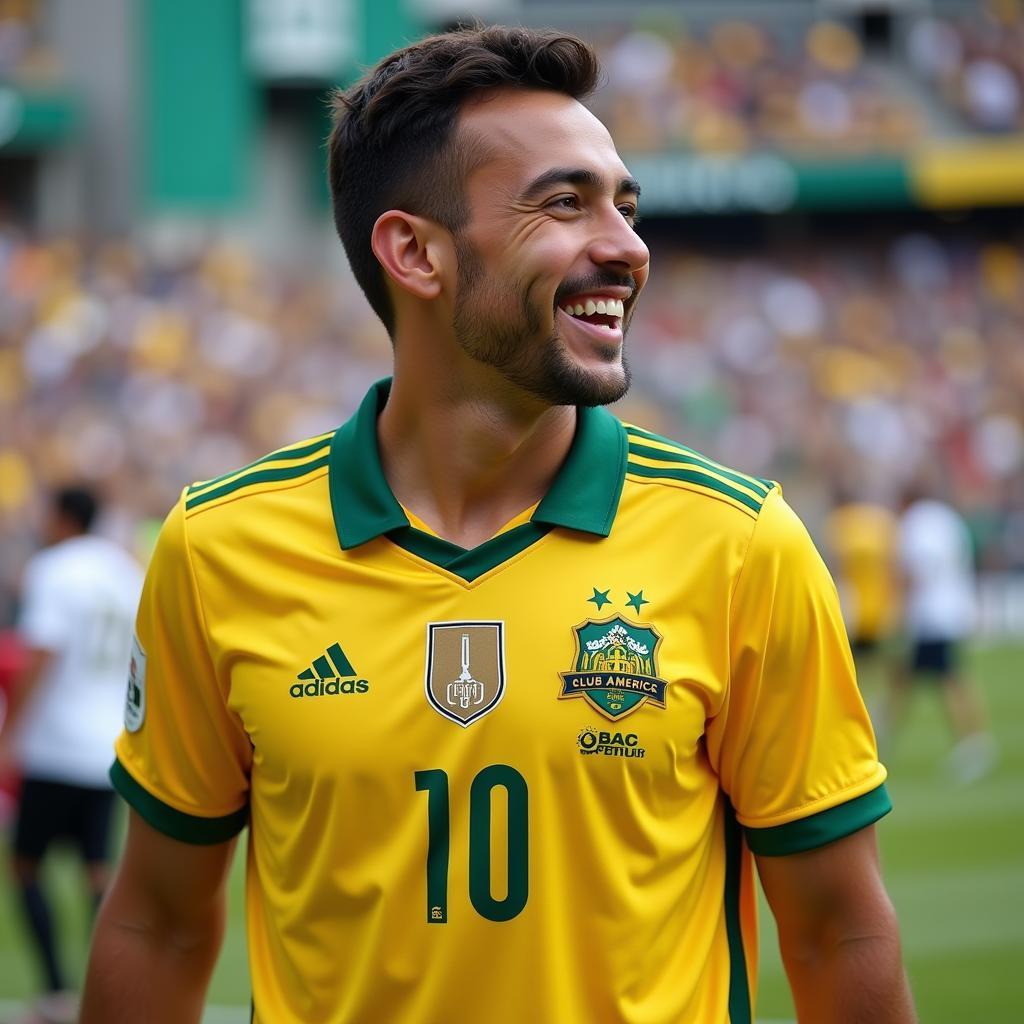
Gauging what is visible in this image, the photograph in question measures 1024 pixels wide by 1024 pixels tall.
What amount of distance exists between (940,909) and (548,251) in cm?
650

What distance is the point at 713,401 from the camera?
80.4ft

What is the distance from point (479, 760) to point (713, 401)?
2257 cm

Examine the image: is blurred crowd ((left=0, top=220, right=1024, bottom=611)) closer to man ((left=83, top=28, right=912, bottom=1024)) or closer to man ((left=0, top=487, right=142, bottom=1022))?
man ((left=0, top=487, right=142, bottom=1022))

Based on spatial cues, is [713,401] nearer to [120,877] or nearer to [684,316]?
[684,316]

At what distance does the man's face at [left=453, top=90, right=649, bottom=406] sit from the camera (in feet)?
7.47

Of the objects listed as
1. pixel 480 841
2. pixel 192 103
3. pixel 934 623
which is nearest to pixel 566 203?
pixel 480 841

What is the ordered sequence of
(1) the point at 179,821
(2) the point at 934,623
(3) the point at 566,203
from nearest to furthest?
1. (3) the point at 566,203
2. (1) the point at 179,821
3. (2) the point at 934,623

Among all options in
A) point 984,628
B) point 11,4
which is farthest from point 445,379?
point 11,4

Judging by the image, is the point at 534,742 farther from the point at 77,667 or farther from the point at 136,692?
the point at 77,667

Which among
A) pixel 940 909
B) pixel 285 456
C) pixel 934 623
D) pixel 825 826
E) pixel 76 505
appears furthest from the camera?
pixel 934 623

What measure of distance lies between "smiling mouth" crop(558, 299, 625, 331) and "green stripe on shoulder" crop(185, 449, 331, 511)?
448 mm

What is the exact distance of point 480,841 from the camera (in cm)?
220

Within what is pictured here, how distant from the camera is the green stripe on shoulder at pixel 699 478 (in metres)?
2.28

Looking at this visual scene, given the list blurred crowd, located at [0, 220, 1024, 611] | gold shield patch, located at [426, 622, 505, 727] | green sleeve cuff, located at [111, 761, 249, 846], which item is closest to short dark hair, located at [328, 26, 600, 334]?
gold shield patch, located at [426, 622, 505, 727]
